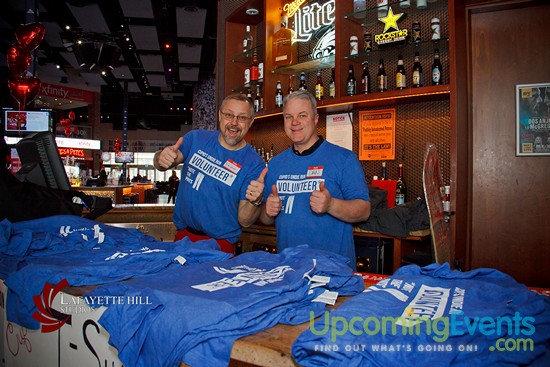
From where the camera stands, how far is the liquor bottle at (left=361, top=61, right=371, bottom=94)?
3523 mm

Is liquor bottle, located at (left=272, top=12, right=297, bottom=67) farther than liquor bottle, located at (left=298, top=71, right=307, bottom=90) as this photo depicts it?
Yes

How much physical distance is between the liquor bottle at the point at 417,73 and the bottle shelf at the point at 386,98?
10 cm

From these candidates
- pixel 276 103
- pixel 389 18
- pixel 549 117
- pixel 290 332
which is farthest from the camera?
pixel 276 103

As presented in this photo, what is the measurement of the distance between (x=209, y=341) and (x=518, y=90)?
3100mm

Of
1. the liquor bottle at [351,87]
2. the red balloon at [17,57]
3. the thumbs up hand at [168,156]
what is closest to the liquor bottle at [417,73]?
the liquor bottle at [351,87]

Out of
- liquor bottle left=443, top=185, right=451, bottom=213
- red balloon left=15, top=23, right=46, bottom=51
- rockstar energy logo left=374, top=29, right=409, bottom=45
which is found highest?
red balloon left=15, top=23, right=46, bottom=51

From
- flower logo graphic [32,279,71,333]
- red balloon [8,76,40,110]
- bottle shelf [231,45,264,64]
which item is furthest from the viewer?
red balloon [8,76,40,110]

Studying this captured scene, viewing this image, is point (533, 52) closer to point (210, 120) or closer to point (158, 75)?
point (210, 120)

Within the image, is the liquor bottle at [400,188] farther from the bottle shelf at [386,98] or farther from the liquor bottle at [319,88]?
the liquor bottle at [319,88]

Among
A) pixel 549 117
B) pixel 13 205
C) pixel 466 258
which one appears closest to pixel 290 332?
pixel 13 205

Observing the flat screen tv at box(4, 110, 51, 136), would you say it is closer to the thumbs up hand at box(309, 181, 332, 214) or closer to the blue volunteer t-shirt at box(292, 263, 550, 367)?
the thumbs up hand at box(309, 181, 332, 214)

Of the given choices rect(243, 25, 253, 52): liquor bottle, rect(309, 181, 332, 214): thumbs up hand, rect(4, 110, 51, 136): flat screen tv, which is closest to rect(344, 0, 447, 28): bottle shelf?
rect(243, 25, 253, 52): liquor bottle

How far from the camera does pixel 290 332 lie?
3.04ft

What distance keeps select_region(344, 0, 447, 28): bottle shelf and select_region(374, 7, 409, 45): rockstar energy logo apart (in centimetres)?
4
